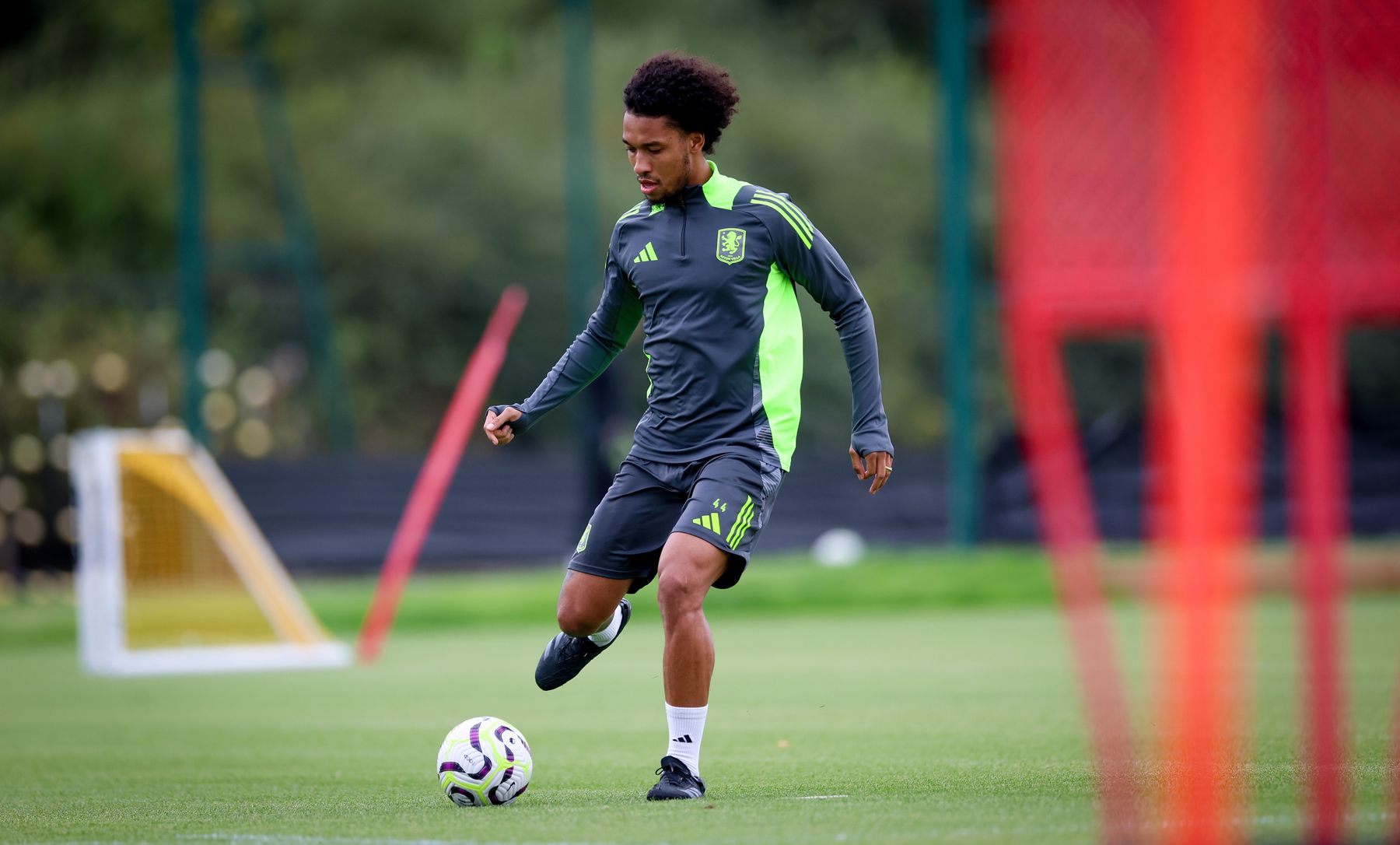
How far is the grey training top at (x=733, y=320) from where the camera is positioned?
5.59 metres

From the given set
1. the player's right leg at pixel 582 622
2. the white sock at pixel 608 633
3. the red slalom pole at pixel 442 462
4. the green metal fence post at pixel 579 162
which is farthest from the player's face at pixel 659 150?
the green metal fence post at pixel 579 162

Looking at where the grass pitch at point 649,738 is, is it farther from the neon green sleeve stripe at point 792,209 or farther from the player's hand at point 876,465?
the neon green sleeve stripe at point 792,209

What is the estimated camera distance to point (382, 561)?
1783 cm

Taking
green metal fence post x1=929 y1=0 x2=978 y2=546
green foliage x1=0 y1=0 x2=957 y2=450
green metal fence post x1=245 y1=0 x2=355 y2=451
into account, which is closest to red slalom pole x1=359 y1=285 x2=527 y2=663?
green metal fence post x1=929 y1=0 x2=978 y2=546

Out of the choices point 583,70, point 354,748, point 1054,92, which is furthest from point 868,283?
point 1054,92

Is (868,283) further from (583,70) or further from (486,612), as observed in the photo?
(486,612)

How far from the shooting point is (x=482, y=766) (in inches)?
214

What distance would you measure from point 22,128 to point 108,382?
8119 mm

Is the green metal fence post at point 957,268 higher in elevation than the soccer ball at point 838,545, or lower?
higher

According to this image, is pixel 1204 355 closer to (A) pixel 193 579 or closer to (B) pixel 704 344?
(B) pixel 704 344

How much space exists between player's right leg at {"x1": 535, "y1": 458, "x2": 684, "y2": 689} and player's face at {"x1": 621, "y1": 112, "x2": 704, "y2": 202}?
35.0 inches

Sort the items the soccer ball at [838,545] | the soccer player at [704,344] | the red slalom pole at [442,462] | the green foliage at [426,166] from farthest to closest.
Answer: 1. the green foliage at [426,166]
2. the soccer ball at [838,545]
3. the red slalom pole at [442,462]
4. the soccer player at [704,344]

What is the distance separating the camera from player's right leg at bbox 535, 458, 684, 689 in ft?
18.6

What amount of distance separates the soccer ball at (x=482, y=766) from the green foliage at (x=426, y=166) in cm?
1462
